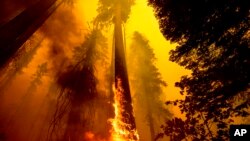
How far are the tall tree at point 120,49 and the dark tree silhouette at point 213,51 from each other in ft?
8.04

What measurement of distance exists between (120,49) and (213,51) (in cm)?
491

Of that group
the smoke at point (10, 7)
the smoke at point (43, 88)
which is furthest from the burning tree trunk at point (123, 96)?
the smoke at point (43, 88)

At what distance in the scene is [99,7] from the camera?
15.4m

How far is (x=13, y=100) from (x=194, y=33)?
43634mm

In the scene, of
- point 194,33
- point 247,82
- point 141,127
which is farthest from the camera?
point 141,127

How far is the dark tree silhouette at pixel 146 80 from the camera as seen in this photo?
2534 cm

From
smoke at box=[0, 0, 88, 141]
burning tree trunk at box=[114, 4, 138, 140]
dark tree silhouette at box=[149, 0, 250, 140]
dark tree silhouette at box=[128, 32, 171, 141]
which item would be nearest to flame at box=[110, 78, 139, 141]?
burning tree trunk at box=[114, 4, 138, 140]

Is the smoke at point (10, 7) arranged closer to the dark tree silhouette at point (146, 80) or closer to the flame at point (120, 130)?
the flame at point (120, 130)

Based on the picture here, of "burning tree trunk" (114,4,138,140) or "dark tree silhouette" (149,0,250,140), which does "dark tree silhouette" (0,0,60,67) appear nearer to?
"burning tree trunk" (114,4,138,140)

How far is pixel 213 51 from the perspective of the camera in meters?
8.12

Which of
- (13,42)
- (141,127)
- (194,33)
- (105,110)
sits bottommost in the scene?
(141,127)

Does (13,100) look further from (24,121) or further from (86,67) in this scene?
(86,67)

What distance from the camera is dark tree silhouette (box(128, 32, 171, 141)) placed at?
998 inches

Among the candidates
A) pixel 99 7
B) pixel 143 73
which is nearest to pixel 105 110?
pixel 143 73
